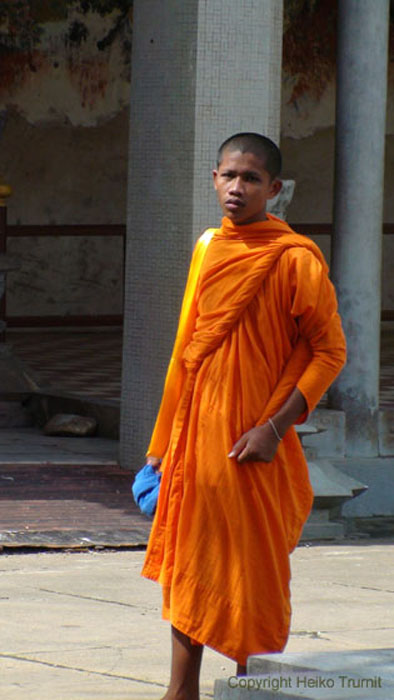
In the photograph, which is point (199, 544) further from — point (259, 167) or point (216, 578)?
point (259, 167)

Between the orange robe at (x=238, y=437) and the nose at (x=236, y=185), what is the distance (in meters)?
0.11

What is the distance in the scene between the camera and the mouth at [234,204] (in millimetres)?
4719

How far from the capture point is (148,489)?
4.89m

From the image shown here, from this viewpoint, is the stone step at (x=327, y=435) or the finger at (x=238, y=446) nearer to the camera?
the finger at (x=238, y=446)

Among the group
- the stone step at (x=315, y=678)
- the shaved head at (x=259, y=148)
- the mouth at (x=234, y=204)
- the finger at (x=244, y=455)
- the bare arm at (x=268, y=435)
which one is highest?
the shaved head at (x=259, y=148)

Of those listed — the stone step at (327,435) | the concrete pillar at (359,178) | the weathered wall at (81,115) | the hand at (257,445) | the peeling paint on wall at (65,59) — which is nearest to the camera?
the hand at (257,445)

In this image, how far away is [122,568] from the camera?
7297mm

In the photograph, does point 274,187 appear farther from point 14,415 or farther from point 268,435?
point 14,415

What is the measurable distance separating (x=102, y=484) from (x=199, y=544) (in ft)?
14.6

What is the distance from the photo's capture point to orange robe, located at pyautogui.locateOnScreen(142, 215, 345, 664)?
4594 mm

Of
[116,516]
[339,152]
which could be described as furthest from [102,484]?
[339,152]

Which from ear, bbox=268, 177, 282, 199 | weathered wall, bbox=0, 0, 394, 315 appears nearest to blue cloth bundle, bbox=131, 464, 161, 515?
ear, bbox=268, 177, 282, 199

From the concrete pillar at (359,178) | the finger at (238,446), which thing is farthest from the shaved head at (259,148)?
the concrete pillar at (359,178)

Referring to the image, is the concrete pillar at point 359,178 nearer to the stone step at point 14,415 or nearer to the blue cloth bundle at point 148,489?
the stone step at point 14,415
